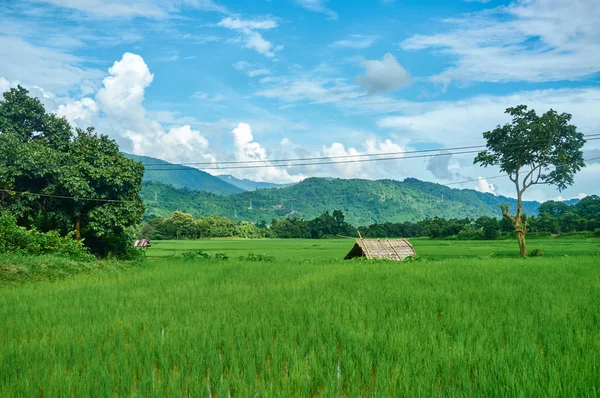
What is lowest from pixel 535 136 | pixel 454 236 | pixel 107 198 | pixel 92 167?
pixel 454 236

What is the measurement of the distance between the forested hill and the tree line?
1544 inches

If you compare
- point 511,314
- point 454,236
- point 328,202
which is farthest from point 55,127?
point 328,202

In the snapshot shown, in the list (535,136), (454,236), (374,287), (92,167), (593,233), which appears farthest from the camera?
(454,236)

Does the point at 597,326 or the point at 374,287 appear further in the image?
the point at 374,287

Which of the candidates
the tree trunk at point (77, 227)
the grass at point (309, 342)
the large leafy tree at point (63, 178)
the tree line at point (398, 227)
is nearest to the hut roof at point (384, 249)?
the grass at point (309, 342)

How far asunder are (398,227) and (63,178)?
45830 mm

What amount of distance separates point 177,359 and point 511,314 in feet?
15.6

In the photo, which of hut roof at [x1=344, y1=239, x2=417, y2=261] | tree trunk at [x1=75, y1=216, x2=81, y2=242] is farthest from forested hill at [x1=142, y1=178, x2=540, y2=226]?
hut roof at [x1=344, y1=239, x2=417, y2=261]

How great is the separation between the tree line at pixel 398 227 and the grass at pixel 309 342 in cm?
3461

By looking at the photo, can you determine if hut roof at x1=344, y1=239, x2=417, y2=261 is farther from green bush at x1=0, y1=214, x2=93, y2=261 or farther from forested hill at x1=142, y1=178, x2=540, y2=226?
forested hill at x1=142, y1=178, x2=540, y2=226

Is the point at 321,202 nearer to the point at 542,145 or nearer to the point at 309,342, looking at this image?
the point at 542,145

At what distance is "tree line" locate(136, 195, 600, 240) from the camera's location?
4256 centimetres

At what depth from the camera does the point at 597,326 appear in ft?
17.8

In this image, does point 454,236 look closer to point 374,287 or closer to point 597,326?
point 374,287
